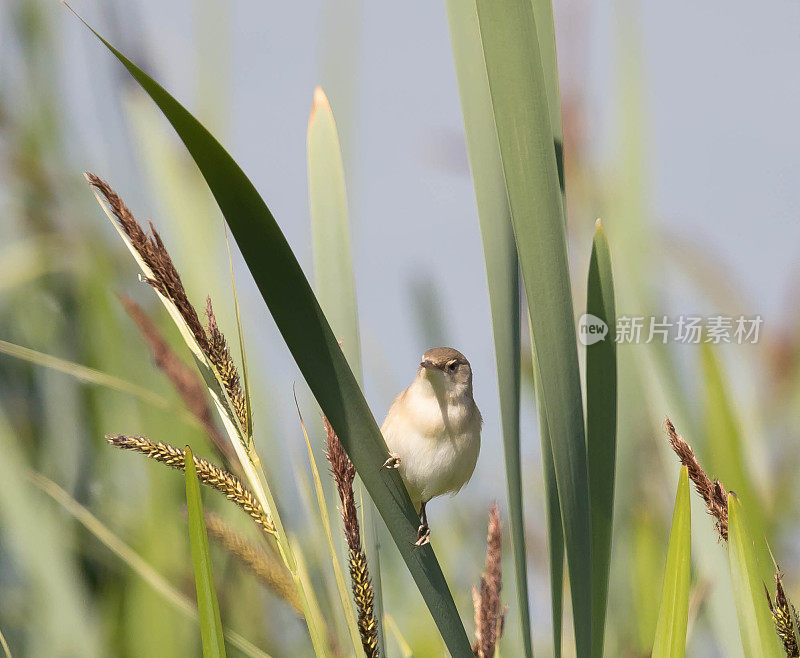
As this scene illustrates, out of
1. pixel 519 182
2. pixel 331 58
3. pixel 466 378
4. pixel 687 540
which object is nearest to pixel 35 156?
pixel 331 58

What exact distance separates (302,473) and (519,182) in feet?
1.84

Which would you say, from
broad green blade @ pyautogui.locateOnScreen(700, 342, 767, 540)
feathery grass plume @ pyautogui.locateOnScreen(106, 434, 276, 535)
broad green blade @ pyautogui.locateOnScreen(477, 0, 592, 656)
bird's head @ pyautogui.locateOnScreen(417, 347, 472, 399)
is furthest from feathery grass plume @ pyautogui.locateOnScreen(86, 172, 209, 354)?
bird's head @ pyautogui.locateOnScreen(417, 347, 472, 399)

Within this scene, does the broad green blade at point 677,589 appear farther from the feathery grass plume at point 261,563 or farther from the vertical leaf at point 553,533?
the feathery grass plume at point 261,563

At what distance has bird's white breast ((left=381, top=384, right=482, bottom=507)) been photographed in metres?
1.66

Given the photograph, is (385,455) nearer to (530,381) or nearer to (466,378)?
(530,381)

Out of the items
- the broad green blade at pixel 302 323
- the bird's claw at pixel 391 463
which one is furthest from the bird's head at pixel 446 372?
the broad green blade at pixel 302 323

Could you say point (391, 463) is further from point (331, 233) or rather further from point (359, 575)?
point (359, 575)

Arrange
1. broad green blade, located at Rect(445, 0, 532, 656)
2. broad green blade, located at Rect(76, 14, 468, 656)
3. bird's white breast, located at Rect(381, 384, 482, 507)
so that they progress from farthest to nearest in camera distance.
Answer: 1. bird's white breast, located at Rect(381, 384, 482, 507)
2. broad green blade, located at Rect(445, 0, 532, 656)
3. broad green blade, located at Rect(76, 14, 468, 656)

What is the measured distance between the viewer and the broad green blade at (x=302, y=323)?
0.60m

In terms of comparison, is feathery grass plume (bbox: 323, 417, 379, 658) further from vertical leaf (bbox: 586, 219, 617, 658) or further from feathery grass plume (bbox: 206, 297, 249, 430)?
vertical leaf (bbox: 586, 219, 617, 658)

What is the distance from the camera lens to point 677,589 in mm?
789

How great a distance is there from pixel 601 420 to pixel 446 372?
3.01ft

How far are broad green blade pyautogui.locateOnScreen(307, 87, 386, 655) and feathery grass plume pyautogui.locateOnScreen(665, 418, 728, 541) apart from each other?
1.22ft

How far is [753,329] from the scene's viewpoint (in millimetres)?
1753
